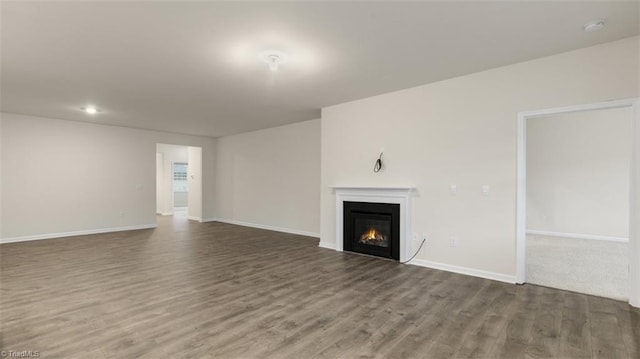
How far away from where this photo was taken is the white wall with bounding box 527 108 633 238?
20.8ft

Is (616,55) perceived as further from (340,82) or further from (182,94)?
(182,94)

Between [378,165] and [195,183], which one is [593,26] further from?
[195,183]

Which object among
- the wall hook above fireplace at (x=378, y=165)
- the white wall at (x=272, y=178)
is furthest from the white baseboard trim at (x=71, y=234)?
the wall hook above fireplace at (x=378, y=165)

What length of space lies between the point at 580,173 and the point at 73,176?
1123 cm

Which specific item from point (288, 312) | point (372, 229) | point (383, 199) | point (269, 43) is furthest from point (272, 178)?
point (288, 312)

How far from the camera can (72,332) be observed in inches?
95.2

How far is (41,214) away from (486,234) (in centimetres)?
846

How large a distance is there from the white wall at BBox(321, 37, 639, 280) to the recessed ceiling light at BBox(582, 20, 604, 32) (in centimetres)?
52

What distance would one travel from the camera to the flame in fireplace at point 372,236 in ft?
16.3

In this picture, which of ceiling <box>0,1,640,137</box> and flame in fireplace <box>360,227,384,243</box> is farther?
flame in fireplace <box>360,227,384,243</box>

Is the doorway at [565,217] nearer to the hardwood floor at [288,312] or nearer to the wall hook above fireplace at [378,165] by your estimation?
the hardwood floor at [288,312]

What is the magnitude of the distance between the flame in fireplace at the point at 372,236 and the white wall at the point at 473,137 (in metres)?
0.62

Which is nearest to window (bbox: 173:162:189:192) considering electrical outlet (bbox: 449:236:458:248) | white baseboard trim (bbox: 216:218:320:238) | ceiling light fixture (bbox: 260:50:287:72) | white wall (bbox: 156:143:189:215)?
white wall (bbox: 156:143:189:215)

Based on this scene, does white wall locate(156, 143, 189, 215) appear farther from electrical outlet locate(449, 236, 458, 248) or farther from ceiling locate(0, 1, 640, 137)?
electrical outlet locate(449, 236, 458, 248)
